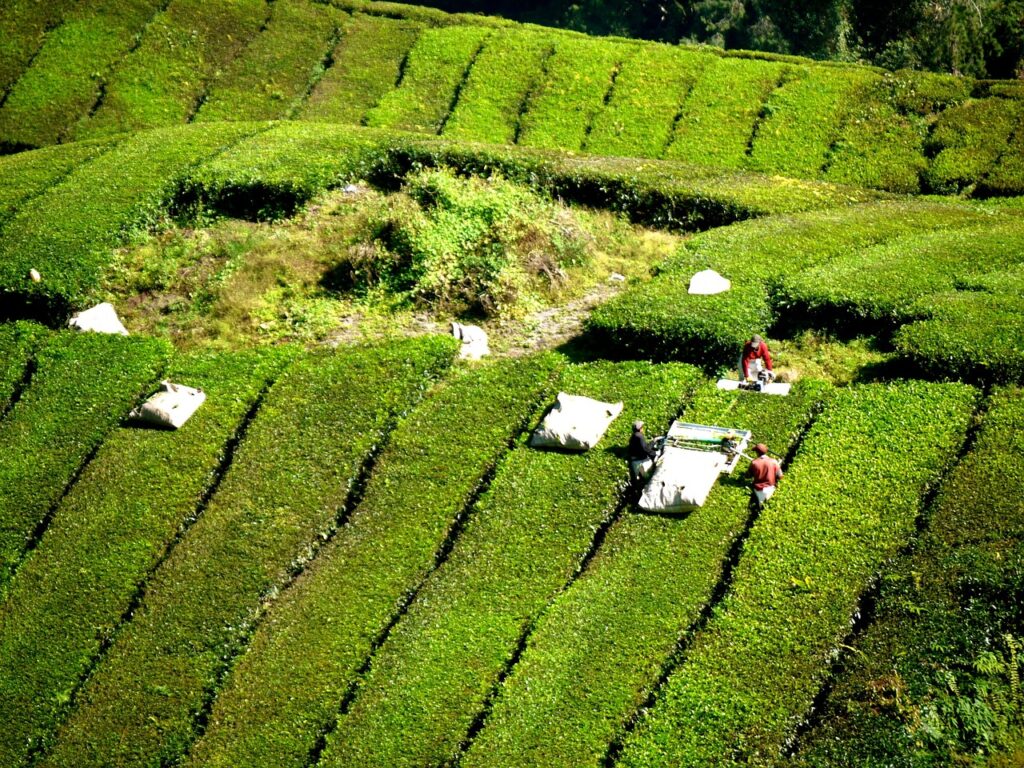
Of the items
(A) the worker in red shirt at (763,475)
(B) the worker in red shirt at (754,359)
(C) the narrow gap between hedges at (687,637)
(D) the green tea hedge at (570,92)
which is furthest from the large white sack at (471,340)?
(D) the green tea hedge at (570,92)

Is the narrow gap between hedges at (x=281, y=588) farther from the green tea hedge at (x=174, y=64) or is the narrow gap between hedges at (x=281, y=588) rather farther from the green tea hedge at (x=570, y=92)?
the green tea hedge at (x=174, y=64)

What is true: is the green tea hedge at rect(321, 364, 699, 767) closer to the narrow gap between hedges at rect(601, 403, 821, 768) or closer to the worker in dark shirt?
the worker in dark shirt

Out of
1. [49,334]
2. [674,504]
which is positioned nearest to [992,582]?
[674,504]

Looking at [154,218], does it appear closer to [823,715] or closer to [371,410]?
[371,410]

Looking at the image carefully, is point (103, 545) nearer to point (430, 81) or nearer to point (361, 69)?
point (430, 81)

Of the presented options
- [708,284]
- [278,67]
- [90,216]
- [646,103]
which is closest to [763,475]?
[708,284]

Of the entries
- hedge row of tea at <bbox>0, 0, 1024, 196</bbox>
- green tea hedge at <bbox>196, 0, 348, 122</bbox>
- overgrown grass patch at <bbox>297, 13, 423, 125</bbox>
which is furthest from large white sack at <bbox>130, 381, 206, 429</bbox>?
green tea hedge at <bbox>196, 0, 348, 122</bbox>
